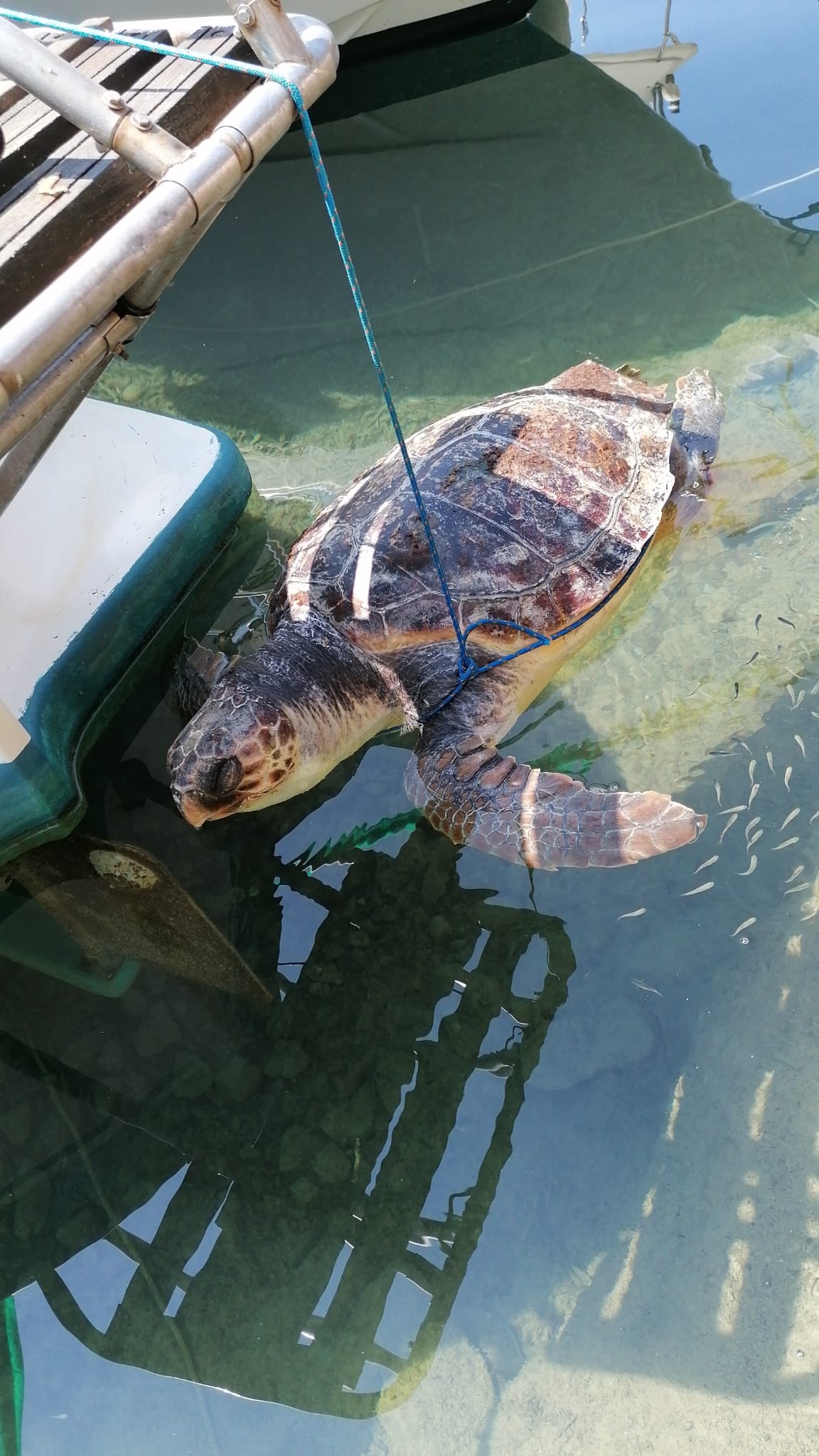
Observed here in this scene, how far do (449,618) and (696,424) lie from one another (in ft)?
4.23

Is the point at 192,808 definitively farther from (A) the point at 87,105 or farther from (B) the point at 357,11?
(B) the point at 357,11

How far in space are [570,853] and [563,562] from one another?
91 cm

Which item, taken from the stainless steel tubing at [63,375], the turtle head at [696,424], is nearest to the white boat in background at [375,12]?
the turtle head at [696,424]

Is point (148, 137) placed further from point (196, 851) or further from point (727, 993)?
point (727, 993)

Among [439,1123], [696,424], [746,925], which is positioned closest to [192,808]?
[439,1123]

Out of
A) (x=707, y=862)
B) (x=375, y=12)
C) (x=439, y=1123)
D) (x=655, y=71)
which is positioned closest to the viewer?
(x=439, y=1123)

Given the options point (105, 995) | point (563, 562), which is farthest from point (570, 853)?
point (105, 995)

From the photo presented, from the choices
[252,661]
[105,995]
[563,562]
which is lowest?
[105,995]

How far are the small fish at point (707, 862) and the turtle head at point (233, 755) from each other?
3.61ft

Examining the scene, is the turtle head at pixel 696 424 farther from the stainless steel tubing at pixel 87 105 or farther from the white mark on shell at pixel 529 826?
the stainless steel tubing at pixel 87 105

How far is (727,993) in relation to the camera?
7.77 feet

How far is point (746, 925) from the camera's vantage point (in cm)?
246

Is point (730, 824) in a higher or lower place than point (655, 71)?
lower

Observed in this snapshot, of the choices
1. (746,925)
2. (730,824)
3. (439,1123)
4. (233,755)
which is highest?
(730,824)
